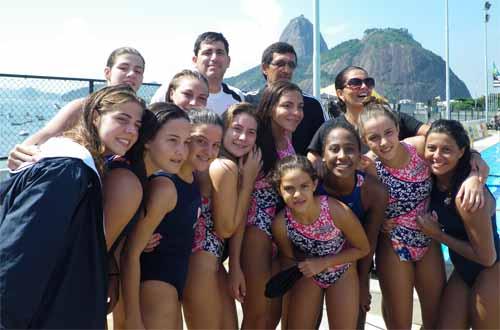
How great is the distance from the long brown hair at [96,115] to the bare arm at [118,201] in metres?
0.12

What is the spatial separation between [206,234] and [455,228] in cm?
171

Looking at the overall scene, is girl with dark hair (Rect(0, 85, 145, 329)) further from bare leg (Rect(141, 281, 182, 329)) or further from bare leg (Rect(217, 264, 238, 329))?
bare leg (Rect(217, 264, 238, 329))

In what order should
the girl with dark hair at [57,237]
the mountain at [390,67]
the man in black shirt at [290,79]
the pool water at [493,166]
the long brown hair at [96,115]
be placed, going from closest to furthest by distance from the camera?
1. the girl with dark hair at [57,237]
2. the long brown hair at [96,115]
3. the man in black shirt at [290,79]
4. the pool water at [493,166]
5. the mountain at [390,67]

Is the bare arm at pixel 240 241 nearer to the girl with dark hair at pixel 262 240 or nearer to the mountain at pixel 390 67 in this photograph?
Result: the girl with dark hair at pixel 262 240

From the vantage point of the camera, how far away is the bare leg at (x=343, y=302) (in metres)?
3.01

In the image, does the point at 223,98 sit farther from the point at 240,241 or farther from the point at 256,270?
the point at 256,270

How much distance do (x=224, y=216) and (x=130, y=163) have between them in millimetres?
767

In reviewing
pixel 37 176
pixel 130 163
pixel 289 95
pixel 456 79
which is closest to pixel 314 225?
pixel 289 95

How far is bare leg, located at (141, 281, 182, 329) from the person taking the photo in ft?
8.57

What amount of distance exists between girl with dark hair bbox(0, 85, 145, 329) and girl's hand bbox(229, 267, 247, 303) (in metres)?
1.14

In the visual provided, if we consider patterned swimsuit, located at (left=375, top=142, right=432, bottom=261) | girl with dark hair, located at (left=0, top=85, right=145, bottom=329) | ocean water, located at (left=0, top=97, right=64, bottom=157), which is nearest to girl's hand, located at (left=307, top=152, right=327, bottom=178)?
patterned swimsuit, located at (left=375, top=142, right=432, bottom=261)

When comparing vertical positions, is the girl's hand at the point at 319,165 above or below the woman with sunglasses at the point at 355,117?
below

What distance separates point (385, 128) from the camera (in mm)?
3180

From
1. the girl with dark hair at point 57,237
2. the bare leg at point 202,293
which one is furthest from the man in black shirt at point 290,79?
the girl with dark hair at point 57,237
